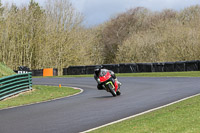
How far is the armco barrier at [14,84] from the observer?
713 inches

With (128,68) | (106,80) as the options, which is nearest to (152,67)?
(128,68)

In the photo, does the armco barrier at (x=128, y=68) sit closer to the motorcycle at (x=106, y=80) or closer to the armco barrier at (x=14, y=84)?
the armco barrier at (x=14, y=84)

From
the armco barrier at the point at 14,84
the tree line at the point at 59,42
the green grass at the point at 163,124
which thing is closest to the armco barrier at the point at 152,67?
the tree line at the point at 59,42

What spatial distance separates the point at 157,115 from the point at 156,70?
30.1 meters

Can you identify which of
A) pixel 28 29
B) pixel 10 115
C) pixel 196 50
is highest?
pixel 28 29

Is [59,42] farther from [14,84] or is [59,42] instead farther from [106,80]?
[106,80]

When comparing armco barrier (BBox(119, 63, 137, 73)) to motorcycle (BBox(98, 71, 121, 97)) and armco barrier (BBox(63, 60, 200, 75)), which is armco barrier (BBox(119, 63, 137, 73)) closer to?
armco barrier (BBox(63, 60, 200, 75))

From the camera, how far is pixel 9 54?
5794 centimetres

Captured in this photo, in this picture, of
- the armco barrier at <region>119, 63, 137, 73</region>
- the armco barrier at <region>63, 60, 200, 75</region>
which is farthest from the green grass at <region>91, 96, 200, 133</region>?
the armco barrier at <region>119, 63, 137, 73</region>

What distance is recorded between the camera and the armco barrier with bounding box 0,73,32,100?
1812 cm

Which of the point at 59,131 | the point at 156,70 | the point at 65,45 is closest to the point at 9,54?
the point at 65,45

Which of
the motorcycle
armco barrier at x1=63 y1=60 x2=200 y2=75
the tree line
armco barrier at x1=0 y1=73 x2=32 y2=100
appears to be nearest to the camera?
the motorcycle

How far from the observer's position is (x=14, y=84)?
64.2 ft

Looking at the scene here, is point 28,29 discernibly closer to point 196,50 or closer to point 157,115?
point 196,50
